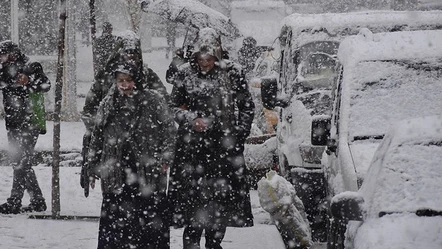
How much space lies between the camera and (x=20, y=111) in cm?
793

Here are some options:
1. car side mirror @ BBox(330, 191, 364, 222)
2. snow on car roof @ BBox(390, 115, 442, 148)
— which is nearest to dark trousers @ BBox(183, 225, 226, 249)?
snow on car roof @ BBox(390, 115, 442, 148)

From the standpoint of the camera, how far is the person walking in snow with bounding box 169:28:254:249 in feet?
20.1

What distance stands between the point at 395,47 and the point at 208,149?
1.58 metres

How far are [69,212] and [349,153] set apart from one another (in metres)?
3.88

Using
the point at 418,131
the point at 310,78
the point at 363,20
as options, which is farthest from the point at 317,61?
the point at 418,131

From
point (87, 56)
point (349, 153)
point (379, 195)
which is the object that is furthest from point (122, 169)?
point (87, 56)

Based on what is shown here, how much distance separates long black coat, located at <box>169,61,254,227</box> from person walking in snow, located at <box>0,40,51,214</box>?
219cm

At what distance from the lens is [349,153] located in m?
5.20

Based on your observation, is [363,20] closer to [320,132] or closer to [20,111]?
[320,132]

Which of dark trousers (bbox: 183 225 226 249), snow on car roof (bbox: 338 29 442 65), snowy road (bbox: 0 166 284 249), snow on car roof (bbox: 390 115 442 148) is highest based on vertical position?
snow on car roof (bbox: 338 29 442 65)

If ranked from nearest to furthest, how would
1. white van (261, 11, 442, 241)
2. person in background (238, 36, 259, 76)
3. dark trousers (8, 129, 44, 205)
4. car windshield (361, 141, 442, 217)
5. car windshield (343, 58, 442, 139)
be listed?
car windshield (361, 141, 442, 217), car windshield (343, 58, 442, 139), white van (261, 11, 442, 241), dark trousers (8, 129, 44, 205), person in background (238, 36, 259, 76)

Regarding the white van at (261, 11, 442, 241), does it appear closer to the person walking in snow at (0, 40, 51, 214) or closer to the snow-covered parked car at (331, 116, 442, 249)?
the person walking in snow at (0, 40, 51, 214)

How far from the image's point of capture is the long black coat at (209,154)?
242 inches

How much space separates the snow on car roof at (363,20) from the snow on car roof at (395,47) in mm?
2385
